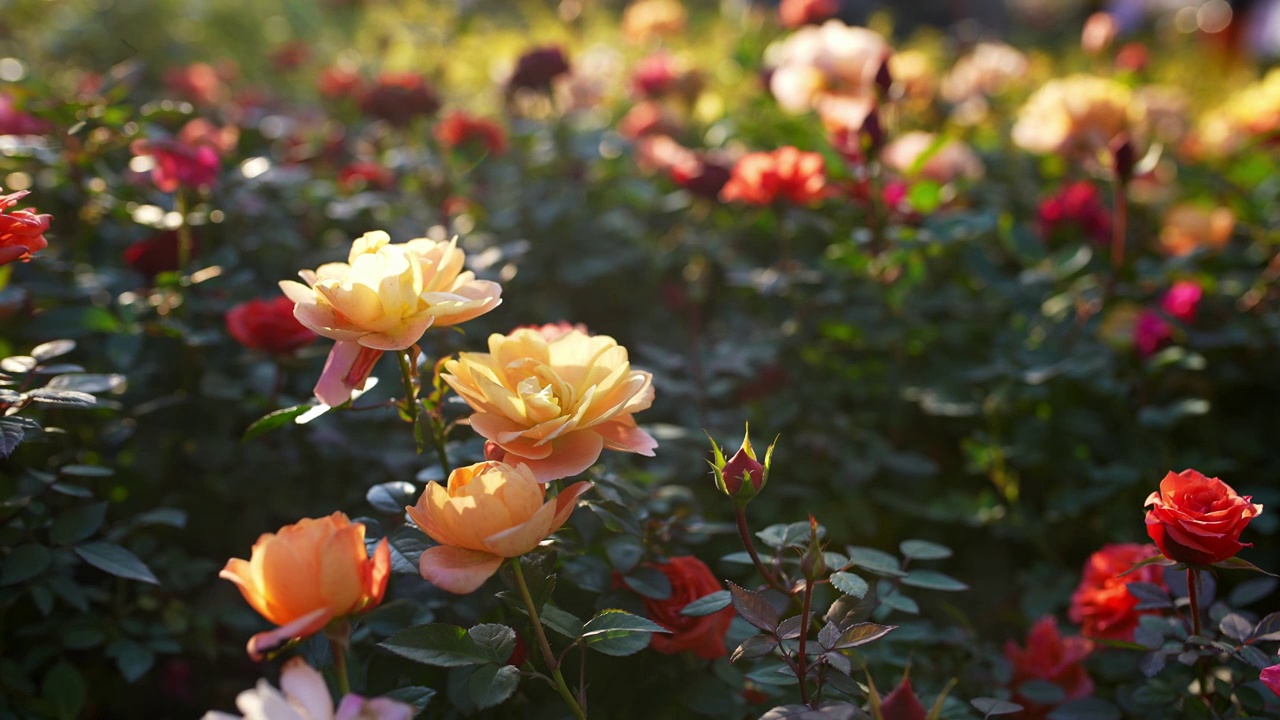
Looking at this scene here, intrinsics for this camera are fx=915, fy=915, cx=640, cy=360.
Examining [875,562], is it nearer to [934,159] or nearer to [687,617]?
[687,617]

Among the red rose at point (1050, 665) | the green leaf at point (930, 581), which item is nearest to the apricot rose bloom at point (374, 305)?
the green leaf at point (930, 581)

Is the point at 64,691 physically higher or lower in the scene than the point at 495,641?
lower

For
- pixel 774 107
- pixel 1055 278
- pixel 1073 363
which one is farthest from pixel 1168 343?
pixel 774 107

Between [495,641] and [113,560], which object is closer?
[495,641]

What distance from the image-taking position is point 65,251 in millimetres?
1563

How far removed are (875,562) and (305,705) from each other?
554 millimetres

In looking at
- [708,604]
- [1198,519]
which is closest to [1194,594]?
[1198,519]

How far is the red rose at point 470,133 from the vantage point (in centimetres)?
194

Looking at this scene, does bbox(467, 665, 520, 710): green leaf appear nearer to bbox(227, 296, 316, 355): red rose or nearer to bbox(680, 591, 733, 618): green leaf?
bbox(680, 591, 733, 618): green leaf

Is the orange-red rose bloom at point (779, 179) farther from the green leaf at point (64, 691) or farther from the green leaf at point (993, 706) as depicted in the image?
the green leaf at point (64, 691)

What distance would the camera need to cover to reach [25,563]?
0.93 m

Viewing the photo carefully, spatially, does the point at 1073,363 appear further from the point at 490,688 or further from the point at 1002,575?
the point at 490,688

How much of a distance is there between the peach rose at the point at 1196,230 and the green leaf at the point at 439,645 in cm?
164

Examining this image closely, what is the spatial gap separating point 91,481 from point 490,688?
85cm
